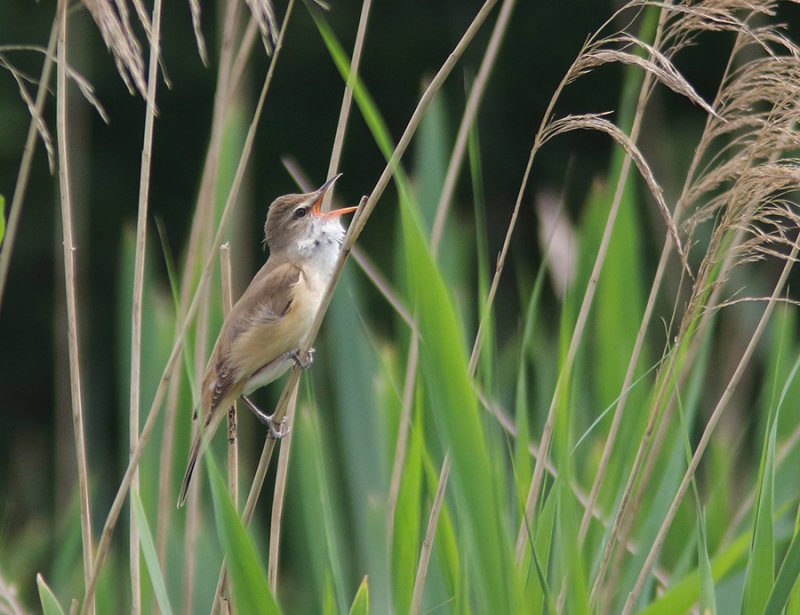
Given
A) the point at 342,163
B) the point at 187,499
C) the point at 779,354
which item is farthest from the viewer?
the point at 342,163

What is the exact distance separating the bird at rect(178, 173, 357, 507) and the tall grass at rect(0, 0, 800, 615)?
0.22 metres

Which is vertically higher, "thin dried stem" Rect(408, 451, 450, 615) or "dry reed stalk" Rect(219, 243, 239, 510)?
"dry reed stalk" Rect(219, 243, 239, 510)

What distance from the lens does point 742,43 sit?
1836mm

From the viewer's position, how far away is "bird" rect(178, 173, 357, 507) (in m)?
2.67

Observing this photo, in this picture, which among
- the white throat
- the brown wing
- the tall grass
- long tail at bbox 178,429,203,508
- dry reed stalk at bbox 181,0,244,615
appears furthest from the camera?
the white throat

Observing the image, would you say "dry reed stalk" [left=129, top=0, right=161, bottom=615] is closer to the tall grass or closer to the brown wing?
the tall grass

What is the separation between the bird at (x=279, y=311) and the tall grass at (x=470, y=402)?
0.22 meters

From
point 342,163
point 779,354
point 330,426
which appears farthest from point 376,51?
point 779,354

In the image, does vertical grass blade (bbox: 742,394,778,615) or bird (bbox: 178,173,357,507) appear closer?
vertical grass blade (bbox: 742,394,778,615)

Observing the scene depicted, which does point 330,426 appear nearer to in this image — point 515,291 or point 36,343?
point 515,291

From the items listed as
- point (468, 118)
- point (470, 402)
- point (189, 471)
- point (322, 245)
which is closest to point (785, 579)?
point (470, 402)

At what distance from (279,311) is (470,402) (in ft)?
4.82

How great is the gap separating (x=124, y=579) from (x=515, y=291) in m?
4.22

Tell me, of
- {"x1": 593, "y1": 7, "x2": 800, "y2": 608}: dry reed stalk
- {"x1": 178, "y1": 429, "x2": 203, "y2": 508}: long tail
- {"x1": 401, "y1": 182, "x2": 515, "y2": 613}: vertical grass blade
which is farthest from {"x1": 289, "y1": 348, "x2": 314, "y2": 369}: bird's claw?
{"x1": 593, "y1": 7, "x2": 800, "y2": 608}: dry reed stalk
